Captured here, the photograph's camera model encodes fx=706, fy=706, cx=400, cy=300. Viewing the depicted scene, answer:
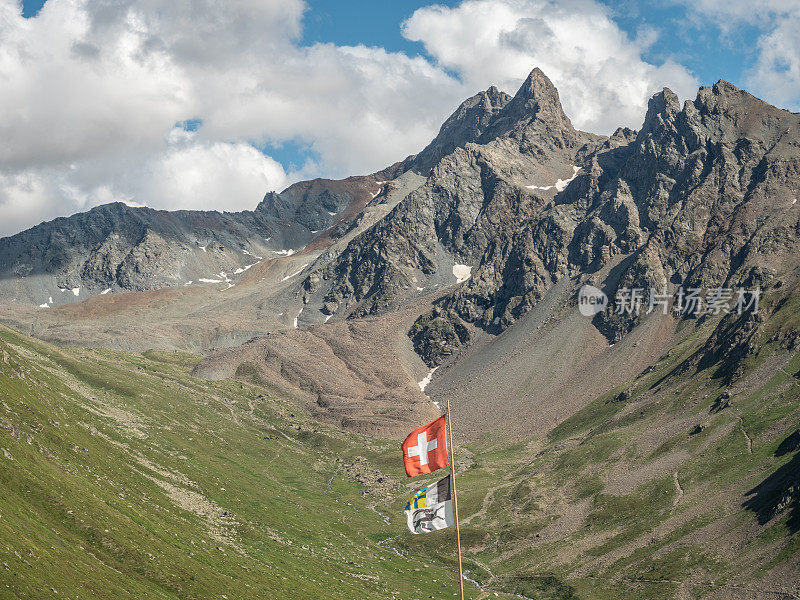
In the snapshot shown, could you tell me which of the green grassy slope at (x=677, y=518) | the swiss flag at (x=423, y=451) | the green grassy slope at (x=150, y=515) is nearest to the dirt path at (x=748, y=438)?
the green grassy slope at (x=677, y=518)

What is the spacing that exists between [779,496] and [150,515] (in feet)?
357

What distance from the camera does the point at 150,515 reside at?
92750 mm

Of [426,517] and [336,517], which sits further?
[336,517]

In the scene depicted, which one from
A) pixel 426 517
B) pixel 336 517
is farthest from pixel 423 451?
pixel 336 517

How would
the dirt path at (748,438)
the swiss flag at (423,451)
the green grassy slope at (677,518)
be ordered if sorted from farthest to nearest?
the dirt path at (748,438), the green grassy slope at (677,518), the swiss flag at (423,451)

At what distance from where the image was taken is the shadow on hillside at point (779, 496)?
4830 inches

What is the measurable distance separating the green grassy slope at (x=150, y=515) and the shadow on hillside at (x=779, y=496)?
54607 mm

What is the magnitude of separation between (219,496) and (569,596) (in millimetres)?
67581

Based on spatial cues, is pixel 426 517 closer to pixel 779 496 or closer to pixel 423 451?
pixel 423 451

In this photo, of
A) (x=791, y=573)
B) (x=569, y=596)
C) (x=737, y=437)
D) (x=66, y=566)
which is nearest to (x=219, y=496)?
(x=569, y=596)

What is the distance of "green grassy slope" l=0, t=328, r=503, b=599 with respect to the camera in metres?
64.8

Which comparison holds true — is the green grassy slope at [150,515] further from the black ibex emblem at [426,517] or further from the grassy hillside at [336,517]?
the black ibex emblem at [426,517]

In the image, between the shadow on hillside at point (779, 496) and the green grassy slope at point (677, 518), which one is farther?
the shadow on hillside at point (779, 496)

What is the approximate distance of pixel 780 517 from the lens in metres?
123
